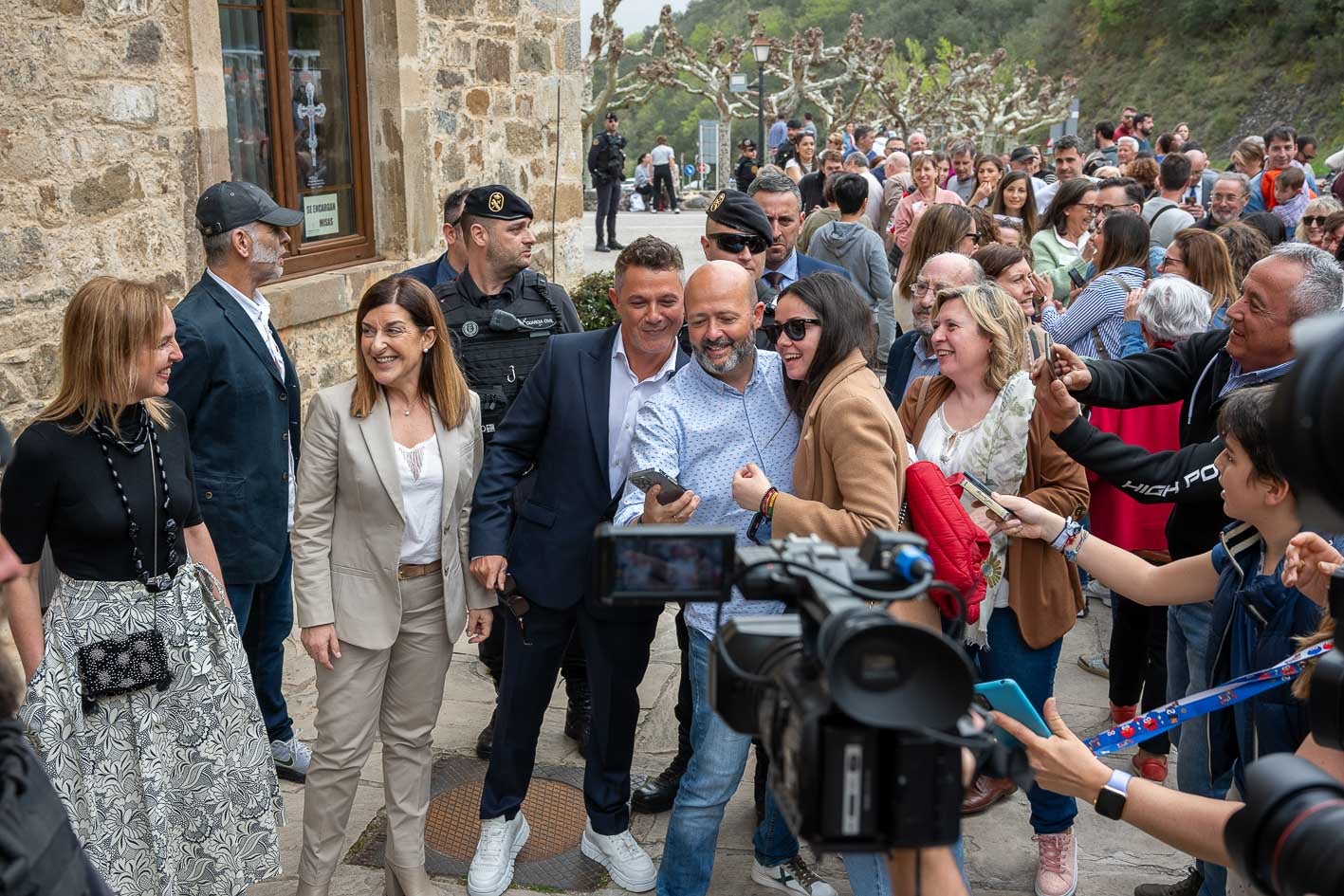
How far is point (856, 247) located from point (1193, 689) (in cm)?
471

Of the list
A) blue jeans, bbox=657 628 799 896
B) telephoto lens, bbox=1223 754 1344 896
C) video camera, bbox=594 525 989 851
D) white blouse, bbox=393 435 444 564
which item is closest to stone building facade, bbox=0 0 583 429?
white blouse, bbox=393 435 444 564

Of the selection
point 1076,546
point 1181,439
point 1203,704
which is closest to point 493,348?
point 1076,546

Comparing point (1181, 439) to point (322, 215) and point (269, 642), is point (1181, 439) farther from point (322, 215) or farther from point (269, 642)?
point (322, 215)

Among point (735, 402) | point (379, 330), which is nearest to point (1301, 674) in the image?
point (735, 402)

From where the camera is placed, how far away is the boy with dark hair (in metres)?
7.89

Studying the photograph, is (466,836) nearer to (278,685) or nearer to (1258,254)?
(278,685)

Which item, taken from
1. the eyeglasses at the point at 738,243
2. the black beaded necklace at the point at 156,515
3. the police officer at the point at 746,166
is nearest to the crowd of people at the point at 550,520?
the black beaded necklace at the point at 156,515

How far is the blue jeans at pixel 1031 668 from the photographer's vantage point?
154 inches

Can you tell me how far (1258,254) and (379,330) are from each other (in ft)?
14.6

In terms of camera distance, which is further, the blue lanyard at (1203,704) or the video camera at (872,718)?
the blue lanyard at (1203,704)

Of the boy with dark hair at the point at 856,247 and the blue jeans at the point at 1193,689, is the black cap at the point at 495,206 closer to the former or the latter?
the blue jeans at the point at 1193,689

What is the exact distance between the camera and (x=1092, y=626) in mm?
6211

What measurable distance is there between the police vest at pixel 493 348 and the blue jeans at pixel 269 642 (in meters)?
1.00

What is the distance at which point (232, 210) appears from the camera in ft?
14.9
